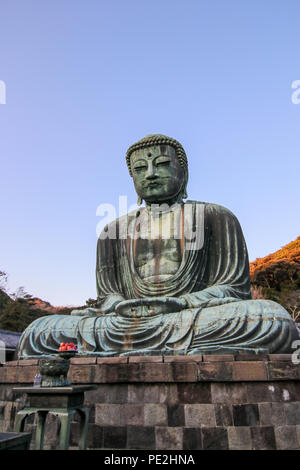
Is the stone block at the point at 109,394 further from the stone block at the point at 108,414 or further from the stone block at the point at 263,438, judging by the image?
the stone block at the point at 263,438

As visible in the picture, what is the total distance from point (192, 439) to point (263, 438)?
0.70 meters

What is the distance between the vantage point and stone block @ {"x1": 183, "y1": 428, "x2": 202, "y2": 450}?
3.68 meters

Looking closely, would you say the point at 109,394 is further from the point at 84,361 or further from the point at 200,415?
the point at 200,415

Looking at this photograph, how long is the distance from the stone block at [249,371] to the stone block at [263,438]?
47cm

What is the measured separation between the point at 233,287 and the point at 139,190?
2.66m

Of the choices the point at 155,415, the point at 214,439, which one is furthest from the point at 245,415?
the point at 155,415

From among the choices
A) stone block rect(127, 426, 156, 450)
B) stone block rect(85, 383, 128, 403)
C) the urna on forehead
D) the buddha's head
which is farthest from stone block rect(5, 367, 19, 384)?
the urna on forehead

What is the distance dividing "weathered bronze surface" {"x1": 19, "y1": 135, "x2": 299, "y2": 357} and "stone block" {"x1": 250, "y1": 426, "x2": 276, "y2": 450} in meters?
1.00

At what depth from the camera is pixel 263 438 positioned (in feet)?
11.9

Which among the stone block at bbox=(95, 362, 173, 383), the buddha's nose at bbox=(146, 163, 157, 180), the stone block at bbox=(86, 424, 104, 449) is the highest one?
the buddha's nose at bbox=(146, 163, 157, 180)

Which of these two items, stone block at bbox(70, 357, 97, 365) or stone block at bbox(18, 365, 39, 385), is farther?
stone block at bbox(18, 365, 39, 385)

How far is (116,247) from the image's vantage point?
7.05 m

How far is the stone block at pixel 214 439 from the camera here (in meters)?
3.63

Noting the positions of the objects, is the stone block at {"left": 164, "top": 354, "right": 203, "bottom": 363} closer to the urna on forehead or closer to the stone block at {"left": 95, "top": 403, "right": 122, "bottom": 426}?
the stone block at {"left": 95, "top": 403, "right": 122, "bottom": 426}
